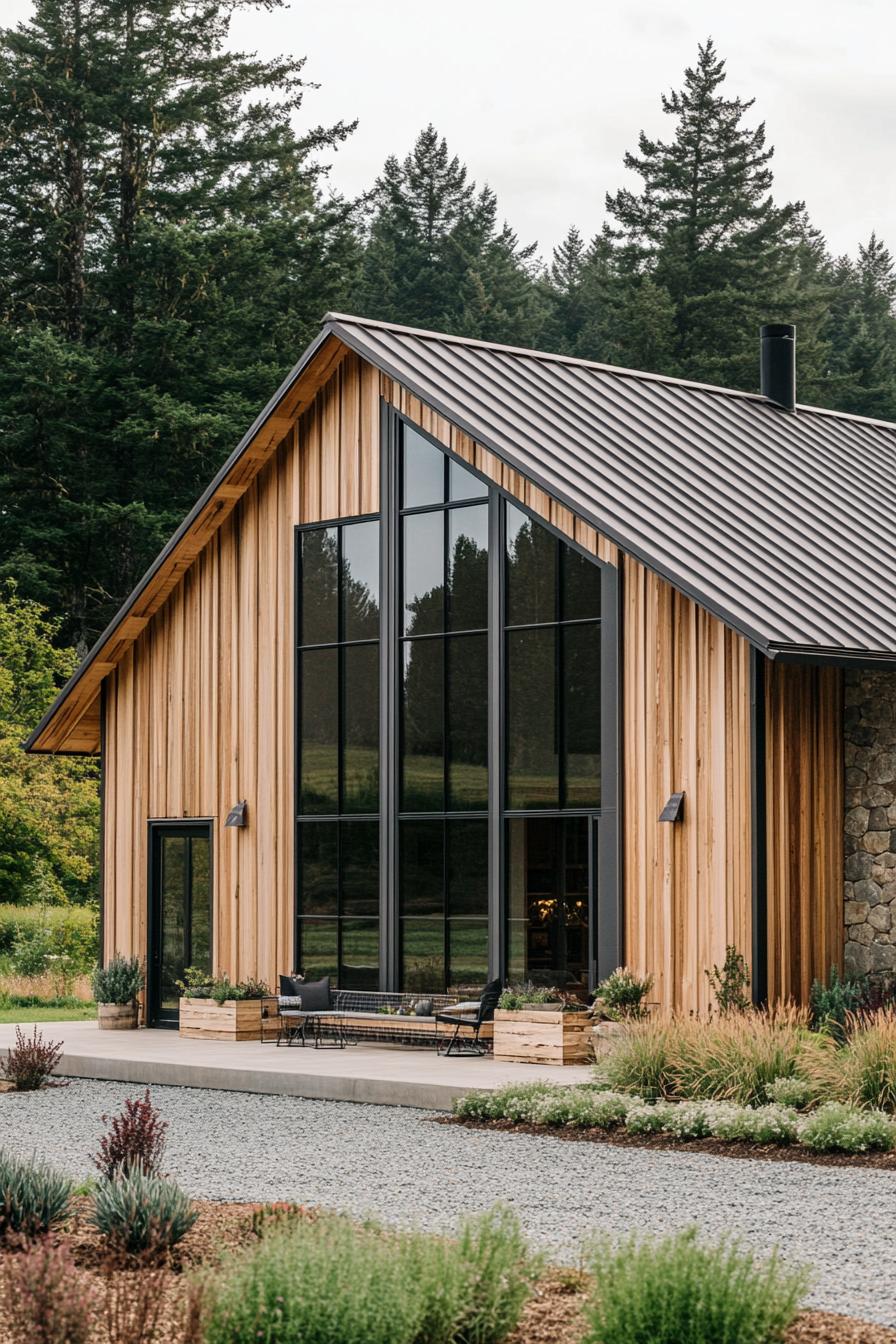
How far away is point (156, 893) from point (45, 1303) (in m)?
14.3

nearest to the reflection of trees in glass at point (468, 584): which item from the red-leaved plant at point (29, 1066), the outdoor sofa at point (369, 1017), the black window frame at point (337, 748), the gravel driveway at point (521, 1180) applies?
the black window frame at point (337, 748)

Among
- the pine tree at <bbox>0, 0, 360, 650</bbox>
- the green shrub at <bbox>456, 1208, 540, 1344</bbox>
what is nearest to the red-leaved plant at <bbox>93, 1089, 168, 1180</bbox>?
the green shrub at <bbox>456, 1208, 540, 1344</bbox>

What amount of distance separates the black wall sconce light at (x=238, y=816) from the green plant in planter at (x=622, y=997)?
5158 millimetres

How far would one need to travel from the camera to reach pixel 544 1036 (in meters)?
14.6

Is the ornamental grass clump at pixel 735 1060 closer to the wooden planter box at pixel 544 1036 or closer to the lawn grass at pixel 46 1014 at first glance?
the wooden planter box at pixel 544 1036

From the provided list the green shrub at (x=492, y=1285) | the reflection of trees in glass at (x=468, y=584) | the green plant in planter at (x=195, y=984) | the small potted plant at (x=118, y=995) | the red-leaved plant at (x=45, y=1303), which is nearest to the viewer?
the red-leaved plant at (x=45, y=1303)

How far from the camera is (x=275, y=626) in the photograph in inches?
727

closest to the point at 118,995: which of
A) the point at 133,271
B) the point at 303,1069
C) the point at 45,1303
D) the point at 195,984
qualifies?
the point at 195,984

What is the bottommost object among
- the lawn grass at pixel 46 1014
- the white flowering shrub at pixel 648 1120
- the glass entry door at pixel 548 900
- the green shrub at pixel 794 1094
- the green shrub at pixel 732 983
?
the lawn grass at pixel 46 1014

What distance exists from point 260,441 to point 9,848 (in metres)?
16.6

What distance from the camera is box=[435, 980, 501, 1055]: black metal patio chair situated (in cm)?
1533

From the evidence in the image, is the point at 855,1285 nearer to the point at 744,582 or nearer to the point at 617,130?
the point at 744,582

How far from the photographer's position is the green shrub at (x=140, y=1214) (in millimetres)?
7137

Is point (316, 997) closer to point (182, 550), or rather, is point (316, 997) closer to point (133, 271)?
point (182, 550)
